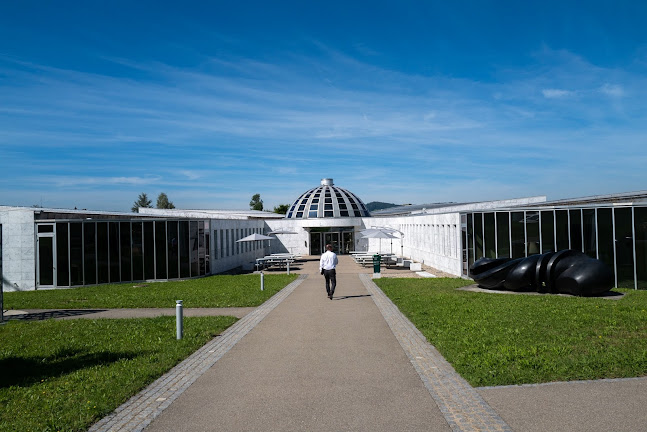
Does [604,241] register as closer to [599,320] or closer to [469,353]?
[599,320]

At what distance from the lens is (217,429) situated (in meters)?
5.57

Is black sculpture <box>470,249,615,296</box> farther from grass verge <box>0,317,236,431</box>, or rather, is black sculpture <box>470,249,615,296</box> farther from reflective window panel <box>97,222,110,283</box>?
reflective window panel <box>97,222,110,283</box>

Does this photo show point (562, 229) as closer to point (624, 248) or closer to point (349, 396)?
point (624, 248)

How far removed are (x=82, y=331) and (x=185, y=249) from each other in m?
13.7

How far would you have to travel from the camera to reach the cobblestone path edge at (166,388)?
19.0 feet

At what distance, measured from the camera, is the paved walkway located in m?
5.66

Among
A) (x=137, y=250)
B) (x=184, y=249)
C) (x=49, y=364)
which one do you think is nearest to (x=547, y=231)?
(x=184, y=249)

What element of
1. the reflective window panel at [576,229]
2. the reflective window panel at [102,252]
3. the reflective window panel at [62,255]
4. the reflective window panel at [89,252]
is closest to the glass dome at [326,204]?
the reflective window panel at [102,252]

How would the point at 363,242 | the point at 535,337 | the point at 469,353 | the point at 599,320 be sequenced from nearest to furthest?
the point at 469,353 → the point at 535,337 → the point at 599,320 → the point at 363,242

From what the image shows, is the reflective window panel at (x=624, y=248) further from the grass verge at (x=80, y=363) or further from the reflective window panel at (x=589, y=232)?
the grass verge at (x=80, y=363)

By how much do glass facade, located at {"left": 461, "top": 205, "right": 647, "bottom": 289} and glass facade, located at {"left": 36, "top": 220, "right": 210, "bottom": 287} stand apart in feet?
45.2

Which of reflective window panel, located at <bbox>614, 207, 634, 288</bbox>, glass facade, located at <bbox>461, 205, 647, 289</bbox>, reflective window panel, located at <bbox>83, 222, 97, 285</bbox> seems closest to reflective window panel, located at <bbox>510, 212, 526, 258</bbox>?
glass facade, located at <bbox>461, 205, 647, 289</bbox>

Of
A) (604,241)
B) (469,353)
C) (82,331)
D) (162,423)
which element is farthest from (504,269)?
(162,423)

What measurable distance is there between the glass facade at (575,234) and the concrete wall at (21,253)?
768 inches
